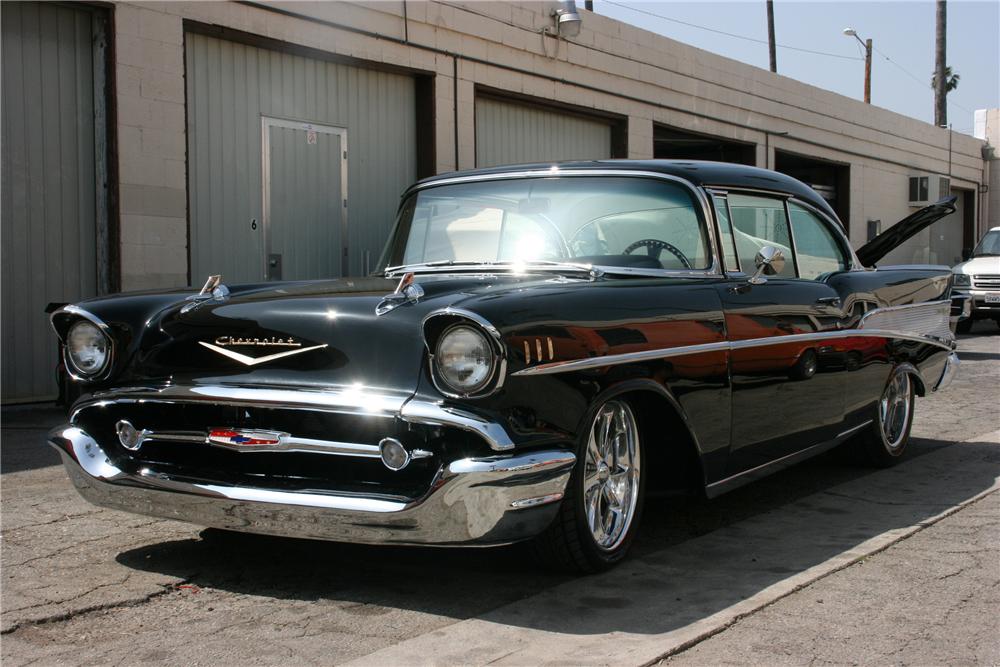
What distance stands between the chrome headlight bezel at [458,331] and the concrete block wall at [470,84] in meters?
6.15

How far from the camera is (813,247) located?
18.4ft

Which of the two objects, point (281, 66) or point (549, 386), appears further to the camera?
point (281, 66)

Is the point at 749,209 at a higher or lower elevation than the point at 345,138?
lower

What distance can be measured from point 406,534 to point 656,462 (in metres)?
1.34

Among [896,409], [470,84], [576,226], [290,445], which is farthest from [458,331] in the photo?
[470,84]

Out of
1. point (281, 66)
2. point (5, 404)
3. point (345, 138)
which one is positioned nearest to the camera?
point (5, 404)

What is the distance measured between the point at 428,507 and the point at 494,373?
1.44ft

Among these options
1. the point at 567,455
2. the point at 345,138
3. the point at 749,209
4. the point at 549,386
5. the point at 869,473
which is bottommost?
the point at 869,473

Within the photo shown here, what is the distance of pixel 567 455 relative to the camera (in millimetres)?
3406

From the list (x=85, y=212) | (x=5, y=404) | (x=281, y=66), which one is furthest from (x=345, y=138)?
(x=5, y=404)

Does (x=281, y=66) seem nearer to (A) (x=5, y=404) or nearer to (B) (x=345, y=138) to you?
(B) (x=345, y=138)

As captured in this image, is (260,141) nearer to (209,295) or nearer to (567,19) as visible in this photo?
(567,19)

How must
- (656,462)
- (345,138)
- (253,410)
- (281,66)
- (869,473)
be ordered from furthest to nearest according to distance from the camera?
(345,138)
(281,66)
(869,473)
(656,462)
(253,410)

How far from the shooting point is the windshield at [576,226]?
4.57 m
